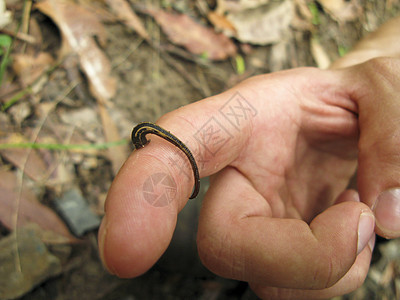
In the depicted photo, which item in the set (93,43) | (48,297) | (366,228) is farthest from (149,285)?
(93,43)

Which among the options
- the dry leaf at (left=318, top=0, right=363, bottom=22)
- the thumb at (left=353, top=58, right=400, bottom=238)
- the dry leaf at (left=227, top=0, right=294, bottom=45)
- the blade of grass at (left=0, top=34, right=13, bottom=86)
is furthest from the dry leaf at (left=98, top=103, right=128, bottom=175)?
the dry leaf at (left=318, top=0, right=363, bottom=22)

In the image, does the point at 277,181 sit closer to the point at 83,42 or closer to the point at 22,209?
the point at 22,209

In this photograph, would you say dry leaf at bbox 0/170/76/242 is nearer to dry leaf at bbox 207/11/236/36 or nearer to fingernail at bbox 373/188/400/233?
fingernail at bbox 373/188/400/233

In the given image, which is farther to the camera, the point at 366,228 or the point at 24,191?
the point at 24,191

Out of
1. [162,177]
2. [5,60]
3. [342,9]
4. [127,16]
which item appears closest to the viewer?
[162,177]

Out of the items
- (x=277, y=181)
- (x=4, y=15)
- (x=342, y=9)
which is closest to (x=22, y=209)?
(x=4, y=15)

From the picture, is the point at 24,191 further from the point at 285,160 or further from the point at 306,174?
the point at 306,174
